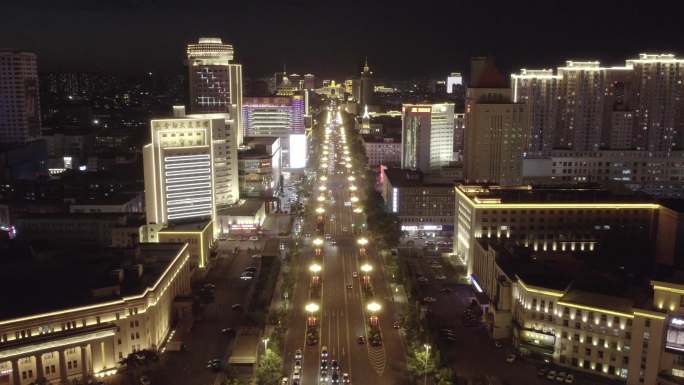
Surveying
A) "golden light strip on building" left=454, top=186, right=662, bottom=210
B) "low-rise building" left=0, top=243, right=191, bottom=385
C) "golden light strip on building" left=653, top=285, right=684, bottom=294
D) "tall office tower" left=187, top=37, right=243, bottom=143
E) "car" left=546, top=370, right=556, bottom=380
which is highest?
"tall office tower" left=187, top=37, right=243, bottom=143

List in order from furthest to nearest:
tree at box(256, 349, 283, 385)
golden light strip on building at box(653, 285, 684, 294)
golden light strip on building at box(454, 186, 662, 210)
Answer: golden light strip on building at box(454, 186, 662, 210), tree at box(256, 349, 283, 385), golden light strip on building at box(653, 285, 684, 294)

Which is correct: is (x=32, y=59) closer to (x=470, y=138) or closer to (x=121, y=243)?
(x=121, y=243)

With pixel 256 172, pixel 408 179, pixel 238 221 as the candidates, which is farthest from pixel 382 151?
pixel 238 221

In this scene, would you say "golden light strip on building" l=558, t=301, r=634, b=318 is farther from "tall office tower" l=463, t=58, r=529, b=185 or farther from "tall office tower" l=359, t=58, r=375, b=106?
"tall office tower" l=359, t=58, r=375, b=106

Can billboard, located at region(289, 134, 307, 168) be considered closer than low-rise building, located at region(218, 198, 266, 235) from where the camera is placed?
No

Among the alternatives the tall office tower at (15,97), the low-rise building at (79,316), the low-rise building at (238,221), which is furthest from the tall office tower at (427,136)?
the tall office tower at (15,97)

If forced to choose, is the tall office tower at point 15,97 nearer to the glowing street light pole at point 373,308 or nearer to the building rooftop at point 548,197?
the glowing street light pole at point 373,308

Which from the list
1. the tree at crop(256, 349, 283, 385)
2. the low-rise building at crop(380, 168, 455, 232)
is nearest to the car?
the tree at crop(256, 349, 283, 385)
